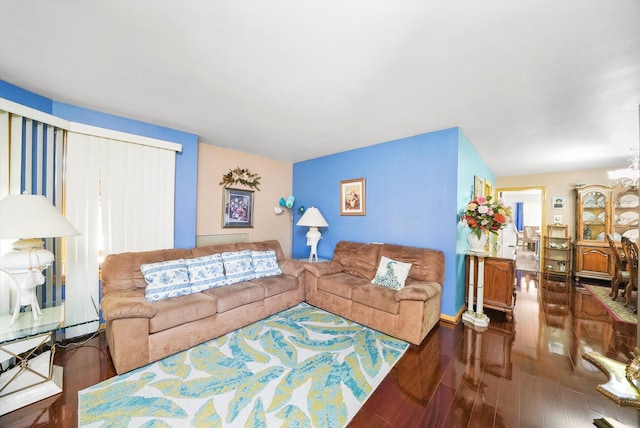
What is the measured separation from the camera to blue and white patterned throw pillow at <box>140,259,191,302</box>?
2.34 metres

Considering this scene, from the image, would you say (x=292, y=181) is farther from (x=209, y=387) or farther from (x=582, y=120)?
(x=582, y=120)

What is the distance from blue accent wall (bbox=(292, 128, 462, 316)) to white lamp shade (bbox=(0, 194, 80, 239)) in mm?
3335

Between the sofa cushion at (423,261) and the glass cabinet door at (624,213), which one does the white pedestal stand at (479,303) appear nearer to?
the sofa cushion at (423,261)

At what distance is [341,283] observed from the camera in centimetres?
301

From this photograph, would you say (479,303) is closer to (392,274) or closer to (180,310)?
(392,274)

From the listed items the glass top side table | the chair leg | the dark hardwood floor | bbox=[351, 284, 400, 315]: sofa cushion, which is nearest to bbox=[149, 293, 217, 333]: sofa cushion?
the dark hardwood floor

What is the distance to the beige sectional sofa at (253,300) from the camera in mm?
1974

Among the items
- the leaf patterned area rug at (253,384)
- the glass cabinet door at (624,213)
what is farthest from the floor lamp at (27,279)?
the glass cabinet door at (624,213)

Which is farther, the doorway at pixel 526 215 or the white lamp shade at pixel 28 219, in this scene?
the doorway at pixel 526 215

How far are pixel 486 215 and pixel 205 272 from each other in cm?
342

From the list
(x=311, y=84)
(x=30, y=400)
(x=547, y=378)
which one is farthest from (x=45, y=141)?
(x=547, y=378)

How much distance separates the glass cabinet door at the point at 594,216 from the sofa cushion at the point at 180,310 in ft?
23.8

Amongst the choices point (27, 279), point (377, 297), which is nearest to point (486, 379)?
point (377, 297)

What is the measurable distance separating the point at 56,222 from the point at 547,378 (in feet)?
13.3
